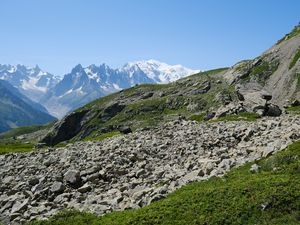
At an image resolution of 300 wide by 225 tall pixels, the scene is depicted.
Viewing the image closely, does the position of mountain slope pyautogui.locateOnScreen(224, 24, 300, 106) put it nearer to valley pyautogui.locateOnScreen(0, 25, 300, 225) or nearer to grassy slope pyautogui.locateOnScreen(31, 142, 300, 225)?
valley pyautogui.locateOnScreen(0, 25, 300, 225)

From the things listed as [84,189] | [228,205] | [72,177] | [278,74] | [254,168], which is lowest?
[228,205]

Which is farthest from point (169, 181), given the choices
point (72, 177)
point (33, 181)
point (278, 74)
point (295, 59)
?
point (278, 74)

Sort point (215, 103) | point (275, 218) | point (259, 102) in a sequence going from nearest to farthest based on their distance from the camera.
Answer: point (275, 218), point (259, 102), point (215, 103)

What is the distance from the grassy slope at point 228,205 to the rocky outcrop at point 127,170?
5.94 ft

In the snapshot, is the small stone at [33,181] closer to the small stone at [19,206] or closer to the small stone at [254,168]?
the small stone at [19,206]

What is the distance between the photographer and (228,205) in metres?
24.5

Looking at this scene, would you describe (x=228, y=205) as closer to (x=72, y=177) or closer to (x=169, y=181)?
(x=169, y=181)

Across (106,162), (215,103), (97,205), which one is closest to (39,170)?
(106,162)

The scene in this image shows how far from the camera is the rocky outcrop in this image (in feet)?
98.7

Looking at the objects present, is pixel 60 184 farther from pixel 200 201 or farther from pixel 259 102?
pixel 259 102

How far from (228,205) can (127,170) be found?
46.7 feet

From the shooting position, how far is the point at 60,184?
113 feet

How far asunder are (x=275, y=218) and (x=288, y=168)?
6266mm

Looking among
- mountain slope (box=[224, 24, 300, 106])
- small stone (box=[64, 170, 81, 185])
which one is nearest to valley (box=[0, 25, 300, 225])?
small stone (box=[64, 170, 81, 185])
